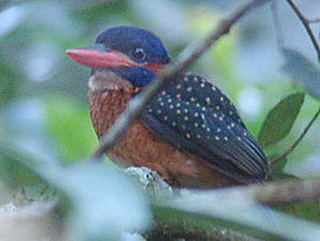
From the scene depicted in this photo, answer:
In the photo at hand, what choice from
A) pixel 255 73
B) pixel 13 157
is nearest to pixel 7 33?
pixel 13 157

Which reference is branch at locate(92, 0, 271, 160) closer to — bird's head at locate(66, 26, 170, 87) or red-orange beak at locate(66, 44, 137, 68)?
red-orange beak at locate(66, 44, 137, 68)

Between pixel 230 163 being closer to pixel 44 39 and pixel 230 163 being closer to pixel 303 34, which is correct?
pixel 44 39

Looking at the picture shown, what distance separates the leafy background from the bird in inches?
2.6

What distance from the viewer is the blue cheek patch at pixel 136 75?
8.30ft

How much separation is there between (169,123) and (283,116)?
1.34 ft

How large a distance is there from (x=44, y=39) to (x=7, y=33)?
1.63 feet

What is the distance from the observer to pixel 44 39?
2.55 m

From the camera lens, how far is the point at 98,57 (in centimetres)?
230

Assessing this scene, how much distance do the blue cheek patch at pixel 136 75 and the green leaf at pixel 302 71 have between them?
2.06 feet

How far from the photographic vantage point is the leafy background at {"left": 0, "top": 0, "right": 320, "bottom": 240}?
0.91 m

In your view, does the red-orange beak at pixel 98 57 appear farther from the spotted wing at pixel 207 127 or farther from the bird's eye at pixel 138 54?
the spotted wing at pixel 207 127

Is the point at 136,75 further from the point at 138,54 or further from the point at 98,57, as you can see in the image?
the point at 98,57

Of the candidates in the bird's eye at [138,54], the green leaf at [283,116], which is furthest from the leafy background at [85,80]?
the bird's eye at [138,54]

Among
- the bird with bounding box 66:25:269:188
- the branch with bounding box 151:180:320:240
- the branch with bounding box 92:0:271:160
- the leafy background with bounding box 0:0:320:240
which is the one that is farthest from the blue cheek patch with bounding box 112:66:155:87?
the branch with bounding box 151:180:320:240
